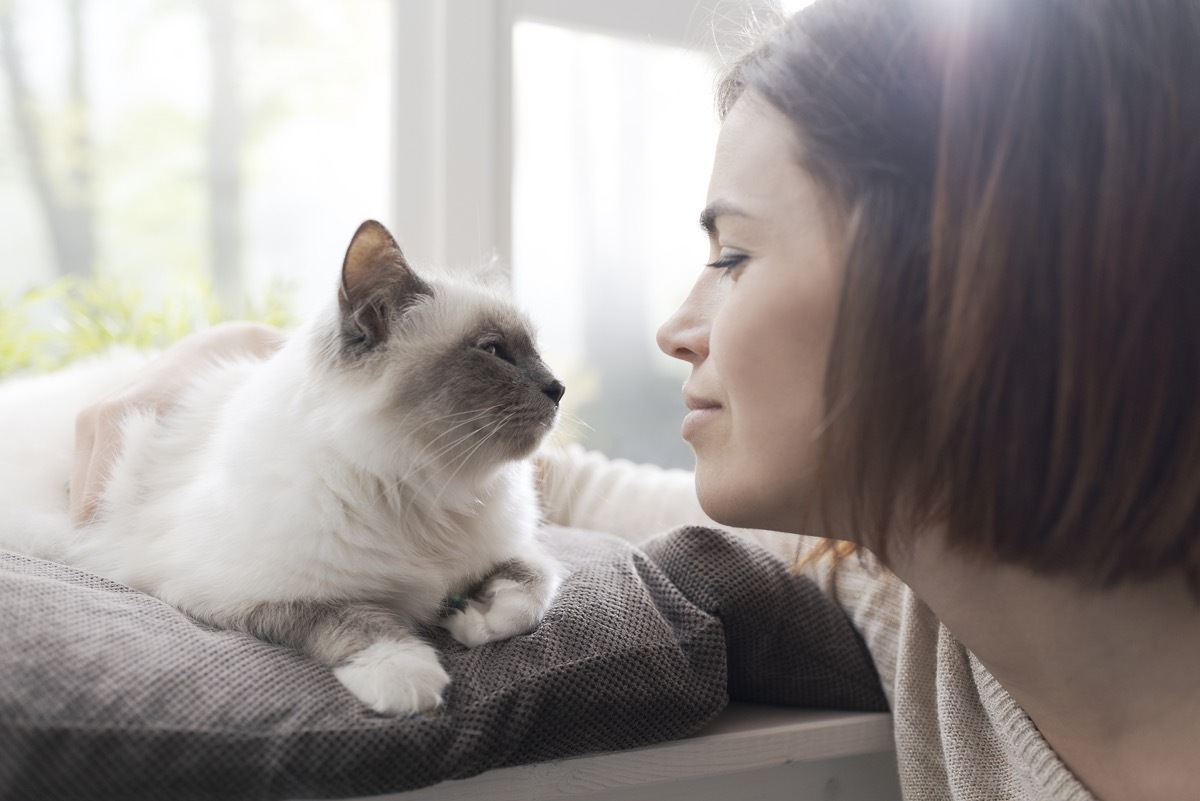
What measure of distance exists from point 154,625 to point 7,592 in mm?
132

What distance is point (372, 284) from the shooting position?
1.12 metres

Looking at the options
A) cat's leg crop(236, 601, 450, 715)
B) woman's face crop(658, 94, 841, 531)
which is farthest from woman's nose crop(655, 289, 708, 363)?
cat's leg crop(236, 601, 450, 715)

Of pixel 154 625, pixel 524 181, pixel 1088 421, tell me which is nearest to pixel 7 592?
pixel 154 625

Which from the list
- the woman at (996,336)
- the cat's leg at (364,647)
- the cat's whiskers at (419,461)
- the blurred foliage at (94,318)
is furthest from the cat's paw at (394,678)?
the blurred foliage at (94,318)

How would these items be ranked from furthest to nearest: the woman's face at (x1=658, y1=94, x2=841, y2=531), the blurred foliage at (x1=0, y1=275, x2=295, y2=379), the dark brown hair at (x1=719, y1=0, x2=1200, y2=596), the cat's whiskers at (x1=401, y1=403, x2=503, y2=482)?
the blurred foliage at (x1=0, y1=275, x2=295, y2=379) → the cat's whiskers at (x1=401, y1=403, x2=503, y2=482) → the woman's face at (x1=658, y1=94, x2=841, y2=531) → the dark brown hair at (x1=719, y1=0, x2=1200, y2=596)

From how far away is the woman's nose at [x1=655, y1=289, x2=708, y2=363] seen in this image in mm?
1026

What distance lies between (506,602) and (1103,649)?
608 millimetres

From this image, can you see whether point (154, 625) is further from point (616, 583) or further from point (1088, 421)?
point (1088, 421)

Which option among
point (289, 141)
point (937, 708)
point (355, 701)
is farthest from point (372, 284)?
point (289, 141)

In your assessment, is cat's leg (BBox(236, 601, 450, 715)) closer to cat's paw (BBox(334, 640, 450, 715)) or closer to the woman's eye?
cat's paw (BBox(334, 640, 450, 715))

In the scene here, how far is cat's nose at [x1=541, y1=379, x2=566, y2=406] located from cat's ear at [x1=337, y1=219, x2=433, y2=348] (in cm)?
21

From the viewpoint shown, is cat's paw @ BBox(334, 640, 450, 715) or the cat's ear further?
the cat's ear

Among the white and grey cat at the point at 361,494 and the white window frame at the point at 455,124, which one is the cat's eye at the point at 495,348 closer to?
the white and grey cat at the point at 361,494

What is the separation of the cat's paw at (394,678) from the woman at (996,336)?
0.32 metres
